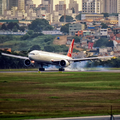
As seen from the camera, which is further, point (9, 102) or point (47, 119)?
point (9, 102)

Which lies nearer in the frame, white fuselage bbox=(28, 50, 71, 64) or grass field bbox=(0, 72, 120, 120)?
grass field bbox=(0, 72, 120, 120)

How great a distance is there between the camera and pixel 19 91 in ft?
141

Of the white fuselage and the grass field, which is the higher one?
the grass field

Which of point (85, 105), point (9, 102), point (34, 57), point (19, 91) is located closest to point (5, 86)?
point (19, 91)

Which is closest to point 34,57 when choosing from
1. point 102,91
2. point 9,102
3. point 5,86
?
point 5,86

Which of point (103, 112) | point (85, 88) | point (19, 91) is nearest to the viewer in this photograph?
point (103, 112)

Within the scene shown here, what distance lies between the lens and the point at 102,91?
43094 millimetres

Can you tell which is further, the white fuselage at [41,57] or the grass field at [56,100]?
the white fuselage at [41,57]

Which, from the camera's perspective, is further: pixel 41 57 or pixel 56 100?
pixel 41 57

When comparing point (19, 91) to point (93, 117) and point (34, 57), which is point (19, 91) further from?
point (34, 57)

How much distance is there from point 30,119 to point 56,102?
7745 mm

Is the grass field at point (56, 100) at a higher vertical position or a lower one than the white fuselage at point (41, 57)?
higher

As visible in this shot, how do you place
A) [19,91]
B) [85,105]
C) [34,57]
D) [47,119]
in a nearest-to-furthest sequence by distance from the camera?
[47,119] → [85,105] → [19,91] → [34,57]

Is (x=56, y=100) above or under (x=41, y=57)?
above
